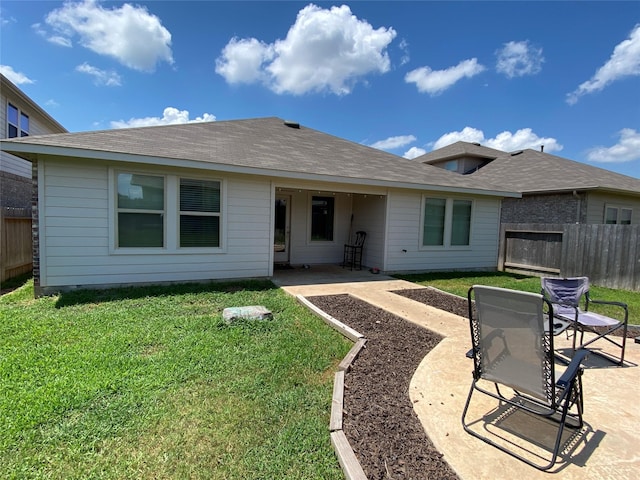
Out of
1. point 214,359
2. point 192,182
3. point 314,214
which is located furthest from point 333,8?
point 214,359

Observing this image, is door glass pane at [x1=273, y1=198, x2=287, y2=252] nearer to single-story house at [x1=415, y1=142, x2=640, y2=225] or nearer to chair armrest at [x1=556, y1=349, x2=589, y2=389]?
single-story house at [x1=415, y1=142, x2=640, y2=225]

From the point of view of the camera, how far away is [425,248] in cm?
966

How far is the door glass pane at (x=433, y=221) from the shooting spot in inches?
380

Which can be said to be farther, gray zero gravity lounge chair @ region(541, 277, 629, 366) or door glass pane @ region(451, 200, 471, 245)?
door glass pane @ region(451, 200, 471, 245)

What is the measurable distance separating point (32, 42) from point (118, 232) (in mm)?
7979

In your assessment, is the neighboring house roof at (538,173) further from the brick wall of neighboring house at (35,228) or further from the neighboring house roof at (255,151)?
the brick wall of neighboring house at (35,228)

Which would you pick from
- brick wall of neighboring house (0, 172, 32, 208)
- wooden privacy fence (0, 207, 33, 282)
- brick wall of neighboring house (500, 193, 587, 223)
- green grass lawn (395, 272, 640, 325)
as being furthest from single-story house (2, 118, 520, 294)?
brick wall of neighboring house (0, 172, 32, 208)

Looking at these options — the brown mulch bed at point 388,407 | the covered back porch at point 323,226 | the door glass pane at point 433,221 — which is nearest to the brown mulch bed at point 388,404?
the brown mulch bed at point 388,407

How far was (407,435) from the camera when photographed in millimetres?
2297

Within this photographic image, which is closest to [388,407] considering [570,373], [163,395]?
[570,373]

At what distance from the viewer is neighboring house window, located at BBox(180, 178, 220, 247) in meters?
6.94

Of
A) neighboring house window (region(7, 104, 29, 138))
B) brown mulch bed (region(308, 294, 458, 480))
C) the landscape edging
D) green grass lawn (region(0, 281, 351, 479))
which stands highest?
neighboring house window (region(7, 104, 29, 138))

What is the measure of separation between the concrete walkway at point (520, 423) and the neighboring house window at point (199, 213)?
507cm

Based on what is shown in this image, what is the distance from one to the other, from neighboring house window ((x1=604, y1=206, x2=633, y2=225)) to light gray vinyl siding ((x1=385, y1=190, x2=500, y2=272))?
5561 millimetres
